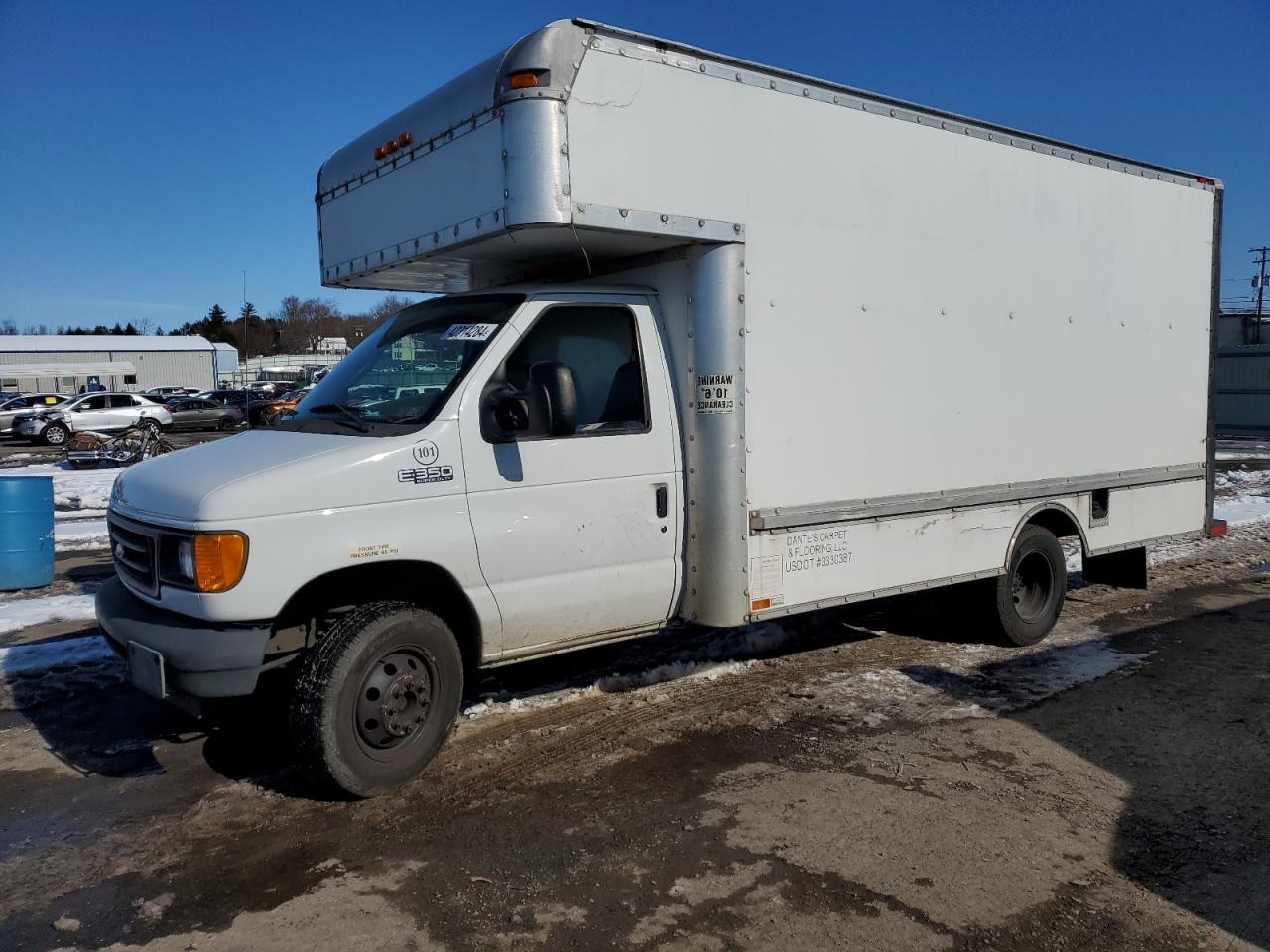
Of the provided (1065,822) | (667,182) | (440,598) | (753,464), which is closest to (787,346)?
(753,464)

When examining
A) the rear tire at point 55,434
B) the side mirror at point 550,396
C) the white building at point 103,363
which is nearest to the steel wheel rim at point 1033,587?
the side mirror at point 550,396

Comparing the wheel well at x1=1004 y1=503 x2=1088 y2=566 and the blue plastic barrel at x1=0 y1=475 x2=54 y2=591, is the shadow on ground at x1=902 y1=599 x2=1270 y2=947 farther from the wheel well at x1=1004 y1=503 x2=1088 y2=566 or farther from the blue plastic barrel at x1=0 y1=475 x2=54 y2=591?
the blue plastic barrel at x1=0 y1=475 x2=54 y2=591

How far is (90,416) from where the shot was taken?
101 ft

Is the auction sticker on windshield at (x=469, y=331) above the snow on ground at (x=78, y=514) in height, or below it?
above

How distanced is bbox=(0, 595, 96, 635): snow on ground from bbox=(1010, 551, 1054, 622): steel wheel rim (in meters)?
6.89

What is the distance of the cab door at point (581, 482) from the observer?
4.57 metres

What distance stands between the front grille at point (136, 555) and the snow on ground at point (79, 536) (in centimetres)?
698

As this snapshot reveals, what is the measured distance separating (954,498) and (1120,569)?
3.03 m

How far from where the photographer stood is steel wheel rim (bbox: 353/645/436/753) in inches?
170

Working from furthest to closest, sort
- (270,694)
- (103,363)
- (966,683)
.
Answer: (103,363)
(966,683)
(270,694)

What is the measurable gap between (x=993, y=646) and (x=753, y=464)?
300 cm

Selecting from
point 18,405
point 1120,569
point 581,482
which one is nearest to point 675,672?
point 581,482

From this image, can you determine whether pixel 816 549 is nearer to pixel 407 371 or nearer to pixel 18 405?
pixel 407 371

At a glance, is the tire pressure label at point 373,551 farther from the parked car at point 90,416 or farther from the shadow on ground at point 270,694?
the parked car at point 90,416
